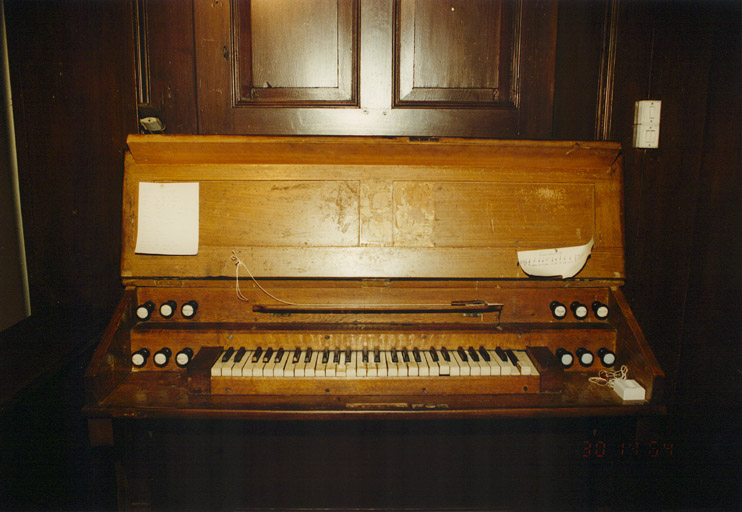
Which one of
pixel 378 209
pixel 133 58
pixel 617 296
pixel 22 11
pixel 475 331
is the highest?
pixel 22 11

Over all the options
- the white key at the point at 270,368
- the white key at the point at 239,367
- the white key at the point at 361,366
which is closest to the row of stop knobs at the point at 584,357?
the white key at the point at 361,366

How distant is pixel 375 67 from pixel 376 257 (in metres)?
1.02

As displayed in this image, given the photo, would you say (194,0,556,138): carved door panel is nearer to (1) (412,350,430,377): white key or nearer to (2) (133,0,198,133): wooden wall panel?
(2) (133,0,198,133): wooden wall panel

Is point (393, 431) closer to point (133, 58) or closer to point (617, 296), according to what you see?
point (617, 296)

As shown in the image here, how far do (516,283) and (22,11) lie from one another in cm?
283

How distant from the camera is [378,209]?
1.90 meters

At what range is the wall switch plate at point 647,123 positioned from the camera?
2.11 meters

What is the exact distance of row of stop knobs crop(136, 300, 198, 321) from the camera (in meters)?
1.80

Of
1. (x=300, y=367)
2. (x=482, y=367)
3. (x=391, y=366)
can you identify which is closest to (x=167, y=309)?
(x=300, y=367)

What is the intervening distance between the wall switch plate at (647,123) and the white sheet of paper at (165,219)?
223cm

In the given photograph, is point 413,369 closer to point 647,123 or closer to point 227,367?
point 227,367

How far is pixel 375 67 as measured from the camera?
215cm

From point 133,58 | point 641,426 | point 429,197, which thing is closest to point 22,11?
point 133,58

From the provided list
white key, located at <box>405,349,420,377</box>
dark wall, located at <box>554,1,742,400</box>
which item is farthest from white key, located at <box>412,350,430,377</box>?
dark wall, located at <box>554,1,742,400</box>
